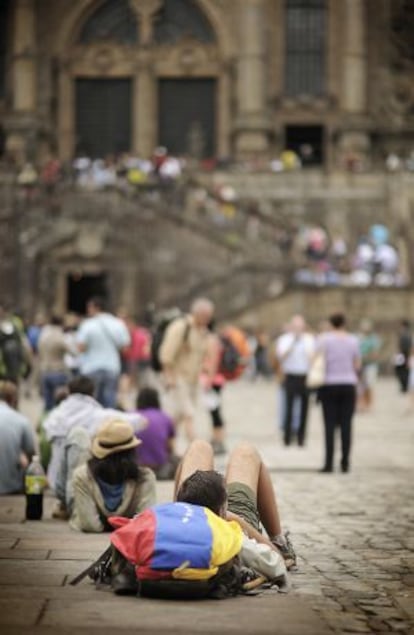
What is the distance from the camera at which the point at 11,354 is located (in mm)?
21062

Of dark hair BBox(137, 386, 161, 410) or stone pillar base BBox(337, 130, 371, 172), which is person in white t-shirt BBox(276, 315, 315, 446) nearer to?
dark hair BBox(137, 386, 161, 410)

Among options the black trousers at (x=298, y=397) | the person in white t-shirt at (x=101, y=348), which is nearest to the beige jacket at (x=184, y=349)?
the person in white t-shirt at (x=101, y=348)

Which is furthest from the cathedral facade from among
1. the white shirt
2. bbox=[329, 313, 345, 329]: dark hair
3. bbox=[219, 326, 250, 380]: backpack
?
bbox=[329, 313, 345, 329]: dark hair

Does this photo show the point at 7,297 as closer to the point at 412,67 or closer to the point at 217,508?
the point at 412,67

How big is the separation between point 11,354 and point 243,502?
11279 mm

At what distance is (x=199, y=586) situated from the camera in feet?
28.7

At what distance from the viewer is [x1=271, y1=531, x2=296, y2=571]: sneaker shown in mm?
10312

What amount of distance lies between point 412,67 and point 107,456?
2015 inches

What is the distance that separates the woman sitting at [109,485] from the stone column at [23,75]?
158 feet

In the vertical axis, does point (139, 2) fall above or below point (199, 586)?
above

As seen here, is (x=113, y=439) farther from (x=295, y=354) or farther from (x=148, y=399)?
(x=295, y=354)

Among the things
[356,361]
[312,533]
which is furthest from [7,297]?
[312,533]

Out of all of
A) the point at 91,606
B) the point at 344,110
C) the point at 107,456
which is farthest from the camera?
the point at 344,110

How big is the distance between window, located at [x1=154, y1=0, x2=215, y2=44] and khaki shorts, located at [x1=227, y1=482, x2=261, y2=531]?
171ft
